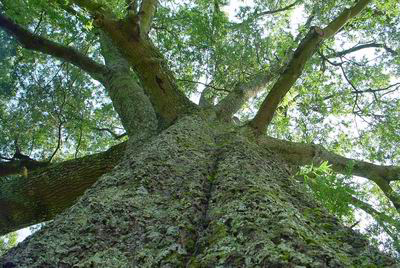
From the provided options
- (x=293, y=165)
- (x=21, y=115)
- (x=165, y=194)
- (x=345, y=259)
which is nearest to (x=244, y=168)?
(x=165, y=194)

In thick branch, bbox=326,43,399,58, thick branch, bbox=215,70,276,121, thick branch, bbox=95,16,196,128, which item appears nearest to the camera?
thick branch, bbox=95,16,196,128

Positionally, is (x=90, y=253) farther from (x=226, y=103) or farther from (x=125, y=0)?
(x=125, y=0)

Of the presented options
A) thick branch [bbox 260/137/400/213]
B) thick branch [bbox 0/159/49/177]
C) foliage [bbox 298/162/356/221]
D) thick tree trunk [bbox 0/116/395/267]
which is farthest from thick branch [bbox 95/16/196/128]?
thick branch [bbox 0/159/49/177]

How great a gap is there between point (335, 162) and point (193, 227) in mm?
4601

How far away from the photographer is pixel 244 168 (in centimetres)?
319

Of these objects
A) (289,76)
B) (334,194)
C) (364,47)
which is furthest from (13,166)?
(364,47)

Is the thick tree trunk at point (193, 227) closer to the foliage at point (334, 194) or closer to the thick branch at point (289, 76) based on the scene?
the foliage at point (334, 194)

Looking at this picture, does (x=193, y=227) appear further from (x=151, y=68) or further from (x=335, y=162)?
(x=335, y=162)

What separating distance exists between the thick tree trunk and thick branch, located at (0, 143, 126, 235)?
2.18m

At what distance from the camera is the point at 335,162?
6.27 meters

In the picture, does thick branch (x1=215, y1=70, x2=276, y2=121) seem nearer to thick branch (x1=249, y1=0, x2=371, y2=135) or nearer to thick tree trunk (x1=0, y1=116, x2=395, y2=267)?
thick branch (x1=249, y1=0, x2=371, y2=135)

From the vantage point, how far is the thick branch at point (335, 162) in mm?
5992

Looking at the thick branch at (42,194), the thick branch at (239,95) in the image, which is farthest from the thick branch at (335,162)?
the thick branch at (42,194)

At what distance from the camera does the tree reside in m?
2.03
